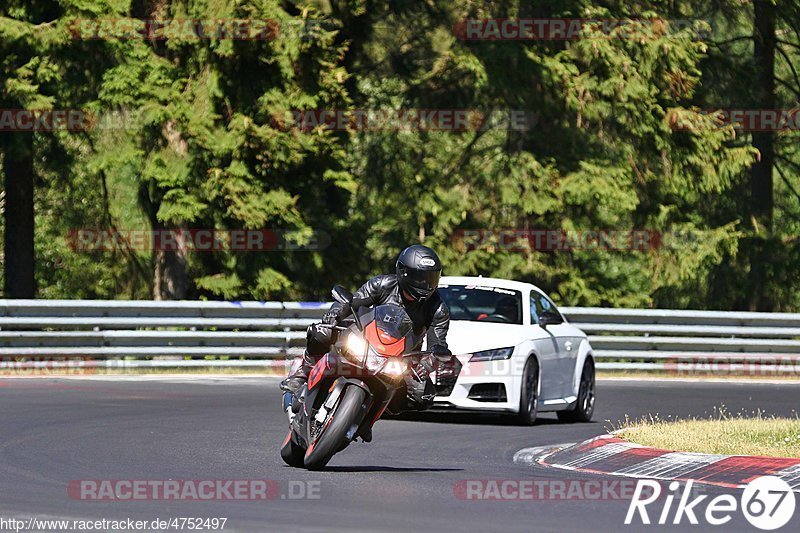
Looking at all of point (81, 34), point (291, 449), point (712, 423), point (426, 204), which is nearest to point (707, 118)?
point (426, 204)

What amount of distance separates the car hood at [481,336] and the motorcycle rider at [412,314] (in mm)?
4740

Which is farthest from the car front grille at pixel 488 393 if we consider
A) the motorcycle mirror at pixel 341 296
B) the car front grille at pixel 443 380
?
the motorcycle mirror at pixel 341 296

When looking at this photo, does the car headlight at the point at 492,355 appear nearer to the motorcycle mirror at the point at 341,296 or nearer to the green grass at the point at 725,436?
the green grass at the point at 725,436

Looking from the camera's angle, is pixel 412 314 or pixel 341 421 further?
pixel 412 314

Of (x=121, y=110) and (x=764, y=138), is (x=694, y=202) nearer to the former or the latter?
(x=764, y=138)

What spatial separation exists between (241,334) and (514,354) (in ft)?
27.2

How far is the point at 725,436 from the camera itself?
14523 mm

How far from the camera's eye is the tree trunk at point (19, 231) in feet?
98.5

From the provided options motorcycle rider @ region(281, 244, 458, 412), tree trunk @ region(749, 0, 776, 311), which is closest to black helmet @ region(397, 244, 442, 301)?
motorcycle rider @ region(281, 244, 458, 412)

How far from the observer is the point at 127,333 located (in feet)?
77.6

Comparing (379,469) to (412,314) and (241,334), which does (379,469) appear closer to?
(412,314)

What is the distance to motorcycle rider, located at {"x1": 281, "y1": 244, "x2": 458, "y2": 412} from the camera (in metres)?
11.5
